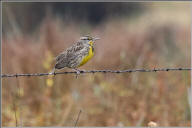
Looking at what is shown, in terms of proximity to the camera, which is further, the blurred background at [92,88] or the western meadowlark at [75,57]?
the blurred background at [92,88]

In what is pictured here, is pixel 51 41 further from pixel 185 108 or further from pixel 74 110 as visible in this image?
pixel 185 108

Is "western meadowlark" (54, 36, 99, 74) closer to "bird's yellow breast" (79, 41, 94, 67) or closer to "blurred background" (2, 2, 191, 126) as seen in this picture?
"bird's yellow breast" (79, 41, 94, 67)

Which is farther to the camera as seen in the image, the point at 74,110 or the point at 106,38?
the point at 106,38

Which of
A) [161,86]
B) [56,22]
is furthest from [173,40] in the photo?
[161,86]

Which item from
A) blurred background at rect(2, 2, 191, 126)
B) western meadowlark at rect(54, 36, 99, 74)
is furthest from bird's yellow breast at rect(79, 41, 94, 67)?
blurred background at rect(2, 2, 191, 126)

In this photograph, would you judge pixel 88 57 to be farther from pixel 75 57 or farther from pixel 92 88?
pixel 92 88

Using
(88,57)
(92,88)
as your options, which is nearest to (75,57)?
(88,57)

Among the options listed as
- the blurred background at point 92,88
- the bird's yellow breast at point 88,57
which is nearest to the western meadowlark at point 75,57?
the bird's yellow breast at point 88,57

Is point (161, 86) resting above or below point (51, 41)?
below

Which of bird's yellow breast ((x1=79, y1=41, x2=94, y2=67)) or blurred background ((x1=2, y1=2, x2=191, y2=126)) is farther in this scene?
blurred background ((x1=2, y1=2, x2=191, y2=126))

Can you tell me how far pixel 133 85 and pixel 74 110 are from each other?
3.71 ft

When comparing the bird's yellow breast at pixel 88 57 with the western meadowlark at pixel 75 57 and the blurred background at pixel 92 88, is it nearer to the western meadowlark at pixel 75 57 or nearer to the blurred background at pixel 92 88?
the western meadowlark at pixel 75 57

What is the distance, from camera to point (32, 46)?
10.5 m

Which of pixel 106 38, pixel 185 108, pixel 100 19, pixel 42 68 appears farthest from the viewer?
pixel 100 19
